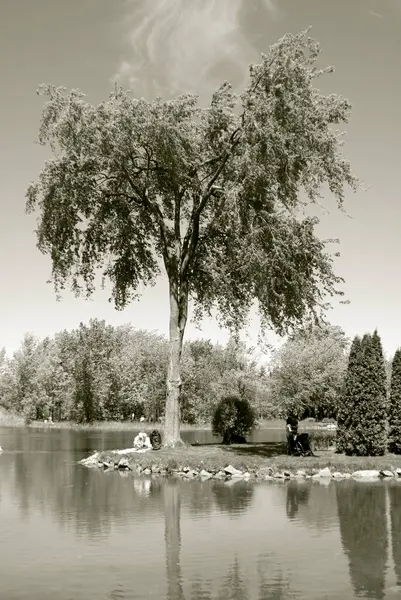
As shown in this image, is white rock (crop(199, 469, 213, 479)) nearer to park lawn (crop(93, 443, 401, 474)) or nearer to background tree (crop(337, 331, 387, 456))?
park lawn (crop(93, 443, 401, 474))

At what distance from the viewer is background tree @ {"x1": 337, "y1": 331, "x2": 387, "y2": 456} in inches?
884

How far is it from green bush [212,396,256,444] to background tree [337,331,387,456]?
720cm

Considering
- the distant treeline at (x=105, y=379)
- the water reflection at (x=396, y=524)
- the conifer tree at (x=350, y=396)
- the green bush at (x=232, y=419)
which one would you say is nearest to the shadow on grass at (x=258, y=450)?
the conifer tree at (x=350, y=396)

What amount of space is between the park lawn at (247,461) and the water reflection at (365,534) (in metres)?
2.56

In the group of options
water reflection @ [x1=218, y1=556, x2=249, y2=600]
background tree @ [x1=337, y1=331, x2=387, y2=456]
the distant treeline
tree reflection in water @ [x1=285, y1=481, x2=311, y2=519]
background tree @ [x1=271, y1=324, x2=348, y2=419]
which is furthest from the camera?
the distant treeline

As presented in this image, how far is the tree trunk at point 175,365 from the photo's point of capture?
24.8m

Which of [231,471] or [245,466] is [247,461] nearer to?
[245,466]

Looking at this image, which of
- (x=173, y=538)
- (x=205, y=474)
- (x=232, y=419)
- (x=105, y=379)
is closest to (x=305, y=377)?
(x=232, y=419)

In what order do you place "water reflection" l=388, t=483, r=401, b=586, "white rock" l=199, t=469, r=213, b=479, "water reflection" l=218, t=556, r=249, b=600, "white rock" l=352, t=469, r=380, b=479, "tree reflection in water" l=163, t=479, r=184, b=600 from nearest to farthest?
1. "water reflection" l=218, t=556, r=249, b=600
2. "tree reflection in water" l=163, t=479, r=184, b=600
3. "water reflection" l=388, t=483, r=401, b=586
4. "white rock" l=352, t=469, r=380, b=479
5. "white rock" l=199, t=469, r=213, b=479

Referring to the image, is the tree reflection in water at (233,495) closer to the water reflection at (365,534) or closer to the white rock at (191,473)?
the white rock at (191,473)

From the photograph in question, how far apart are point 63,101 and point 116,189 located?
4.17 meters

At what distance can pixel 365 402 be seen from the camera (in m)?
22.5

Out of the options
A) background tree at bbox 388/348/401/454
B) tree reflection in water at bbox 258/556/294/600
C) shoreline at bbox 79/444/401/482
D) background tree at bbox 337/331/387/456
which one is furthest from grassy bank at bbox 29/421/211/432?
tree reflection in water at bbox 258/556/294/600

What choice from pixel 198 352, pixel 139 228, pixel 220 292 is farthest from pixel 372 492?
pixel 198 352
